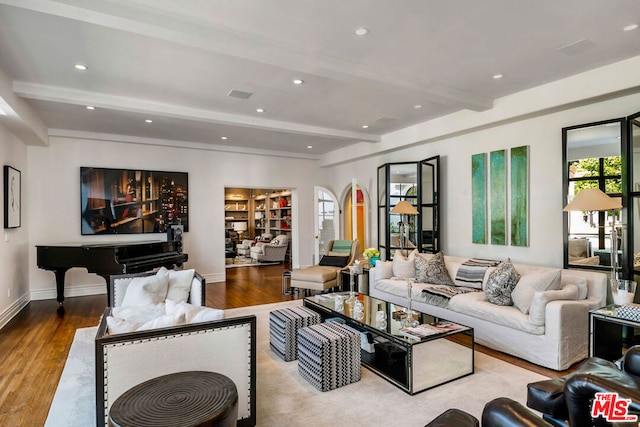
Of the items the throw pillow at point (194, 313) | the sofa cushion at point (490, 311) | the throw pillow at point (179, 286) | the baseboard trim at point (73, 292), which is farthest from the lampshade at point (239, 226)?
the throw pillow at point (194, 313)

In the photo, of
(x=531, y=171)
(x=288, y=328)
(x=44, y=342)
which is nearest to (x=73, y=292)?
(x=44, y=342)

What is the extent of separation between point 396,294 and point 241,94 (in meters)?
3.35

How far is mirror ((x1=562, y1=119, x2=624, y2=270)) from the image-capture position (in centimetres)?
388

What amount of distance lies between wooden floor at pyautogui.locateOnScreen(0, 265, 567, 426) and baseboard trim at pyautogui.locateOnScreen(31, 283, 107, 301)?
23 cm

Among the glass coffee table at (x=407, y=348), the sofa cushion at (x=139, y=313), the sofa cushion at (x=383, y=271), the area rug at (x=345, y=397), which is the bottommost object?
the area rug at (x=345, y=397)

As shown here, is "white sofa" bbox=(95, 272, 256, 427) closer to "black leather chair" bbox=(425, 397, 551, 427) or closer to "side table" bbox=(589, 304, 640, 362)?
"black leather chair" bbox=(425, 397, 551, 427)

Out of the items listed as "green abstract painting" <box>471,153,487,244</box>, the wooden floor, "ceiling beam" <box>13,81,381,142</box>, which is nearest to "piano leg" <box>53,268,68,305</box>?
the wooden floor

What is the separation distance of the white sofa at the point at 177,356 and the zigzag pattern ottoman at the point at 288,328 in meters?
1.09

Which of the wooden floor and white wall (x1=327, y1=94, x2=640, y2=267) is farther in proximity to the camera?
white wall (x1=327, y1=94, x2=640, y2=267)

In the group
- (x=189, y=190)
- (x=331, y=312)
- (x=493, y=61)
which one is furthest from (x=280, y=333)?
(x=189, y=190)

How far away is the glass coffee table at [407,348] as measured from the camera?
2.86 metres

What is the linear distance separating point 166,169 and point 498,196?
19.6 feet

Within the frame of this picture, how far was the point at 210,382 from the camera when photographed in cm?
187

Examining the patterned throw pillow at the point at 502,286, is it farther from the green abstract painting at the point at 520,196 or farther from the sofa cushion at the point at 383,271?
the sofa cushion at the point at 383,271
